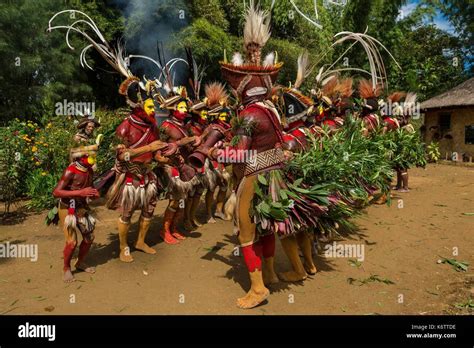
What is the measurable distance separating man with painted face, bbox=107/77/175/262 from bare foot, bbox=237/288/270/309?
2.13 meters

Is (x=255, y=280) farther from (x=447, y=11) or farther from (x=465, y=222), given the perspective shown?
(x=447, y=11)

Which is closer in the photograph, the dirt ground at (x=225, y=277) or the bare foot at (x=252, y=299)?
the bare foot at (x=252, y=299)

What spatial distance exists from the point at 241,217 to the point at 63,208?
7.96 ft

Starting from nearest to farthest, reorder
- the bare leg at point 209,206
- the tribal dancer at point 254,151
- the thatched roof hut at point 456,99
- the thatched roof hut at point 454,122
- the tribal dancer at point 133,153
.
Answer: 1. the tribal dancer at point 254,151
2. the tribal dancer at point 133,153
3. the bare leg at point 209,206
4. the thatched roof hut at point 456,99
5. the thatched roof hut at point 454,122

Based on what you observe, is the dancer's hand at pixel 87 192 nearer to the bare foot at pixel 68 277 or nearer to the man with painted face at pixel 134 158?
the man with painted face at pixel 134 158

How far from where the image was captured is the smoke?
56.3ft

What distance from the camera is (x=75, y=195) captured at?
461cm

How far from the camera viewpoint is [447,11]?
27797 mm

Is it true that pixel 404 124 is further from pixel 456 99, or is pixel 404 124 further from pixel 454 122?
pixel 454 122

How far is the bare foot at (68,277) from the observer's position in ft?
15.9

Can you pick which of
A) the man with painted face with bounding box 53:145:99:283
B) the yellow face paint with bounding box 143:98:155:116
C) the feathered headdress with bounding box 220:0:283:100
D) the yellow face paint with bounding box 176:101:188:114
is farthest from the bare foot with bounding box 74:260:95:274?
the feathered headdress with bounding box 220:0:283:100

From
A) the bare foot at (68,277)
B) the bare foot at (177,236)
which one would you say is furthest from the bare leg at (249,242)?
the bare foot at (177,236)

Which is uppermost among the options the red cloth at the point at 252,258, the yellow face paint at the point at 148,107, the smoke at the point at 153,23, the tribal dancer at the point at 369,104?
the smoke at the point at 153,23

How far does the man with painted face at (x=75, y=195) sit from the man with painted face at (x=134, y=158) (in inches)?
22.2
